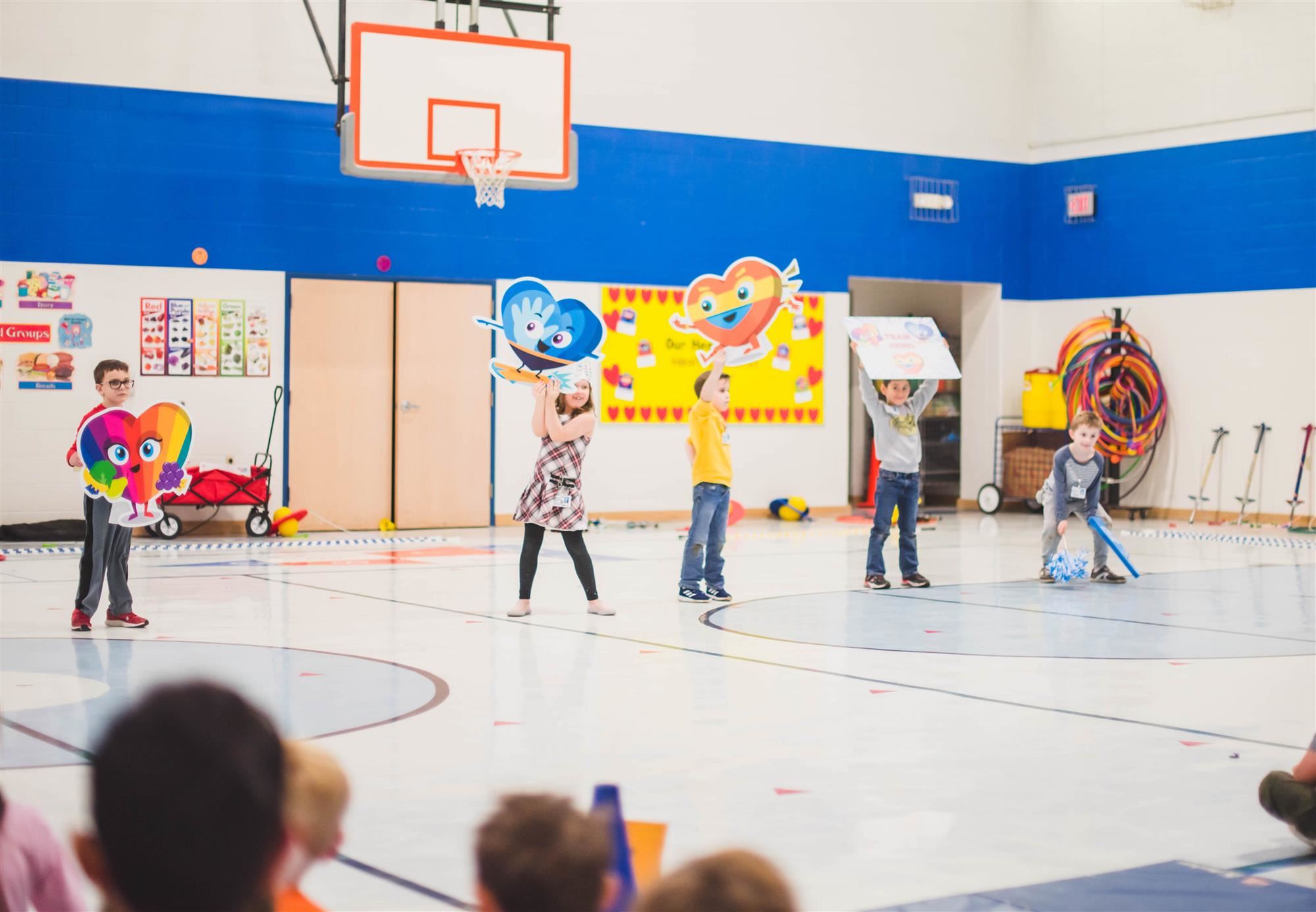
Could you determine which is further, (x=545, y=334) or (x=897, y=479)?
(x=897, y=479)

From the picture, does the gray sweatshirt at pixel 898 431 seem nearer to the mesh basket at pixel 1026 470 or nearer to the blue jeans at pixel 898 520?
the blue jeans at pixel 898 520

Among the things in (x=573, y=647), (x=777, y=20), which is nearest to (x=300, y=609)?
(x=573, y=647)

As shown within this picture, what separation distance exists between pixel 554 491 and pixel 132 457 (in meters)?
2.18

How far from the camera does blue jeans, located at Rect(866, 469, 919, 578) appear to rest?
957cm

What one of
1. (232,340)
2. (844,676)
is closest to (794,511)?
(232,340)

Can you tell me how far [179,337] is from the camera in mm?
13516

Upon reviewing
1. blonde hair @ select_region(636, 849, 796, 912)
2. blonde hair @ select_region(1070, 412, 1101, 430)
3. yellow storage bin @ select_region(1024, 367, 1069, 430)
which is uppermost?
yellow storage bin @ select_region(1024, 367, 1069, 430)

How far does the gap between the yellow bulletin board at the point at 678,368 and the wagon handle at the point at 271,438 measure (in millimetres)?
3402

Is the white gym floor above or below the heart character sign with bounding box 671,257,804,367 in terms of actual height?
below

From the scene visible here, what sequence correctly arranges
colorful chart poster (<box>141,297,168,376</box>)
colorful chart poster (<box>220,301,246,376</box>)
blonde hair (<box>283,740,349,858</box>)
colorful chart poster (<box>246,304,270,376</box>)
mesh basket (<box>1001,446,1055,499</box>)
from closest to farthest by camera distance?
blonde hair (<box>283,740,349,858</box>) → colorful chart poster (<box>141,297,168,376</box>) → colorful chart poster (<box>220,301,246,376</box>) → colorful chart poster (<box>246,304,270,376</box>) → mesh basket (<box>1001,446,1055,499</box>)

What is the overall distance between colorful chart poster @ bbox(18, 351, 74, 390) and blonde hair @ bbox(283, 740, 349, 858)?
40.6 feet

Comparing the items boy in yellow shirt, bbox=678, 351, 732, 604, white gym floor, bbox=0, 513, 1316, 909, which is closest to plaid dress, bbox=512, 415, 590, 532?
white gym floor, bbox=0, 513, 1316, 909

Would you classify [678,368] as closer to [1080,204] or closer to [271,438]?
[271,438]

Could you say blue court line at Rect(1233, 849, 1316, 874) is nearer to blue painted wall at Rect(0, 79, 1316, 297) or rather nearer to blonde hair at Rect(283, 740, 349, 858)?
blonde hair at Rect(283, 740, 349, 858)
